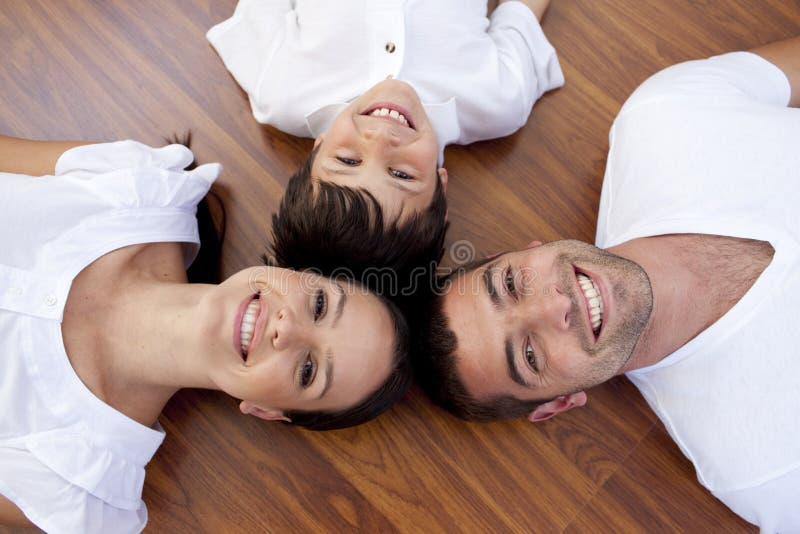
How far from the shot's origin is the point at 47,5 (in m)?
1.23

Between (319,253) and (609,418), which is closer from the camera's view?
(319,253)

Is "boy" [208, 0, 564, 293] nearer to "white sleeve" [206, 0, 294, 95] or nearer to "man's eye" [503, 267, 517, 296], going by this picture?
"white sleeve" [206, 0, 294, 95]

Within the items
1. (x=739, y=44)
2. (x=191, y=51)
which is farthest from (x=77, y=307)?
(x=739, y=44)

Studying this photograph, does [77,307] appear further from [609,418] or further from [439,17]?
[609,418]

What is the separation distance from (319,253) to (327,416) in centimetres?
29

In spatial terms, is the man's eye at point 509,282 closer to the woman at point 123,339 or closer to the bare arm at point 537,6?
the woman at point 123,339

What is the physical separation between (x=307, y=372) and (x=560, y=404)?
0.48 m

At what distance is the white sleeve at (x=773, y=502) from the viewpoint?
86 centimetres

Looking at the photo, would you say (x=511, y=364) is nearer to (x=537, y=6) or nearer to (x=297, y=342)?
(x=297, y=342)

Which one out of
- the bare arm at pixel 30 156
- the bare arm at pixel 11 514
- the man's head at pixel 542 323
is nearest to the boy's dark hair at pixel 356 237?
the man's head at pixel 542 323

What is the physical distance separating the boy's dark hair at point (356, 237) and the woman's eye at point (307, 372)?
180 mm

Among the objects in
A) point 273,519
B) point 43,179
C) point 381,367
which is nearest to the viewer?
point 381,367

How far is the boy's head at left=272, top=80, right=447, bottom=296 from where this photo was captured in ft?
2.87

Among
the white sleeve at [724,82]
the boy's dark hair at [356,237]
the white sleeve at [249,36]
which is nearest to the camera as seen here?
the boy's dark hair at [356,237]
